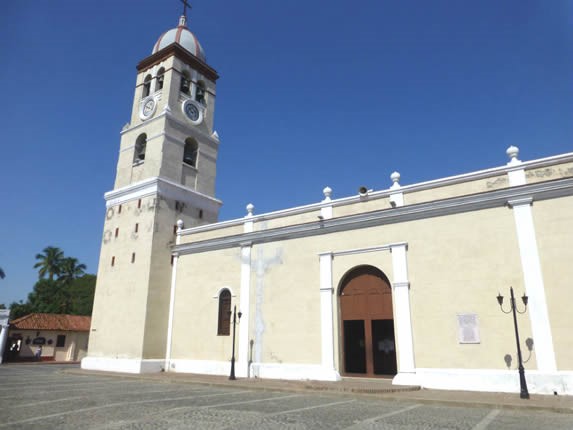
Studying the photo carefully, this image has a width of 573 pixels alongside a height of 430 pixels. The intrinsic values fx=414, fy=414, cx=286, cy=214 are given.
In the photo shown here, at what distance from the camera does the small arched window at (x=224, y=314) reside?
1859cm

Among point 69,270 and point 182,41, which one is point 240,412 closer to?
point 182,41

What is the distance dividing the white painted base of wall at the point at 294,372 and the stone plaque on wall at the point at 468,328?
4.61 metres

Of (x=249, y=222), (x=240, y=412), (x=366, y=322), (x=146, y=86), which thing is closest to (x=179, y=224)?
(x=249, y=222)

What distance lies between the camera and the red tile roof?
100 ft

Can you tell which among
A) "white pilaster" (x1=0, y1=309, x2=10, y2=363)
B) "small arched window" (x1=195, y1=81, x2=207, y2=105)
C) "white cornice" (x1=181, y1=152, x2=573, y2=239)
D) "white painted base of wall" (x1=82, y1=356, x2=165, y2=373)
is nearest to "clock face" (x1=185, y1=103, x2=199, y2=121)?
"small arched window" (x1=195, y1=81, x2=207, y2=105)

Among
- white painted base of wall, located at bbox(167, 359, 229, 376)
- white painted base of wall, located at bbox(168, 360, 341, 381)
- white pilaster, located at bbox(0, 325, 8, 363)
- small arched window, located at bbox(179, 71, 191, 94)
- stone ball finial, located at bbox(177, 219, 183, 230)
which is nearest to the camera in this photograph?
white painted base of wall, located at bbox(168, 360, 341, 381)

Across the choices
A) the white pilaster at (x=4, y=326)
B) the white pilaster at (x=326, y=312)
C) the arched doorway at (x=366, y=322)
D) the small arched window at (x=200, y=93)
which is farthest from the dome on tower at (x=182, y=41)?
the white pilaster at (x=4, y=326)

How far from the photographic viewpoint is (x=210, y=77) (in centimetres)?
2616

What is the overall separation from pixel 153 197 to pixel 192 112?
6.27 meters

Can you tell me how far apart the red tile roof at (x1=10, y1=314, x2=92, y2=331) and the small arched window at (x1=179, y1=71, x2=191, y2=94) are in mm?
20905

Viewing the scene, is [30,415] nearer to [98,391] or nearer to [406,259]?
[98,391]

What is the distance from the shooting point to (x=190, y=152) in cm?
2442

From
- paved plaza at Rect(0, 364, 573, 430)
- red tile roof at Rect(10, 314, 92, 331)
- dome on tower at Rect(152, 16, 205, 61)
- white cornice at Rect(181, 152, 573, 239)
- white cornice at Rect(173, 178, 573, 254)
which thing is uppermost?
dome on tower at Rect(152, 16, 205, 61)

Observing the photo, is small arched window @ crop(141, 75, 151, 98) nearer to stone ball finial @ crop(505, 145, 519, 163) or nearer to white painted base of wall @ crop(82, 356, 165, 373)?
white painted base of wall @ crop(82, 356, 165, 373)
